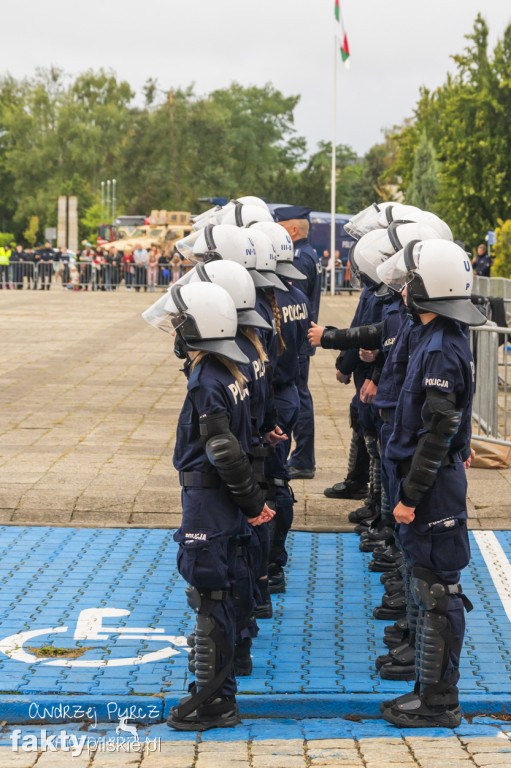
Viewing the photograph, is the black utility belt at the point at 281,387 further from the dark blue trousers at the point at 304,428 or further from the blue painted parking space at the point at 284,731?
the blue painted parking space at the point at 284,731

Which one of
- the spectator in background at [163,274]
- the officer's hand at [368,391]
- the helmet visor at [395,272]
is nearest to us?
the helmet visor at [395,272]

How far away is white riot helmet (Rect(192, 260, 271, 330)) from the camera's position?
5301mm

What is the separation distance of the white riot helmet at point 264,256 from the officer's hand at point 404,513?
5.92ft

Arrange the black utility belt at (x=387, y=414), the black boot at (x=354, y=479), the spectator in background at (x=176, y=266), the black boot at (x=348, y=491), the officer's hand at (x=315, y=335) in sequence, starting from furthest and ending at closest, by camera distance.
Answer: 1. the spectator in background at (x=176, y=266)
2. the black boot at (x=348, y=491)
3. the black boot at (x=354, y=479)
4. the officer's hand at (x=315, y=335)
5. the black utility belt at (x=387, y=414)

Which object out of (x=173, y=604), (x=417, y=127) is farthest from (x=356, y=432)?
(x=417, y=127)

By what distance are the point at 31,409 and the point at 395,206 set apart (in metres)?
6.15

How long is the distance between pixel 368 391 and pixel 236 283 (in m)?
2.15

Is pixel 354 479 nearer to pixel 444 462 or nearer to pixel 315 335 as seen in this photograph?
pixel 315 335

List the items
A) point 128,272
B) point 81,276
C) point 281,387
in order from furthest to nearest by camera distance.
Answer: point 128,272 < point 81,276 < point 281,387

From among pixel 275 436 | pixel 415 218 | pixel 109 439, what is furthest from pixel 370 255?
pixel 109 439

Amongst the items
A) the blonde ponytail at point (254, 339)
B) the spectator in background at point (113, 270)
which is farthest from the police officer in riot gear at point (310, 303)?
the spectator in background at point (113, 270)

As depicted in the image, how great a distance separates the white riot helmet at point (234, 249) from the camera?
20.5ft

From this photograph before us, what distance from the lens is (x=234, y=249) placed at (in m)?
6.27

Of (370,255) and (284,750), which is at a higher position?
(370,255)
